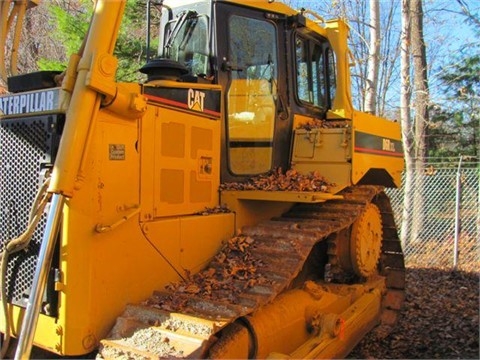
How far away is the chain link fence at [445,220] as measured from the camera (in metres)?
8.50

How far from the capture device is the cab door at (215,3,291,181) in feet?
13.8

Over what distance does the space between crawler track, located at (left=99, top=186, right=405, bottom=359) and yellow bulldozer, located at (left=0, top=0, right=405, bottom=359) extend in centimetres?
1

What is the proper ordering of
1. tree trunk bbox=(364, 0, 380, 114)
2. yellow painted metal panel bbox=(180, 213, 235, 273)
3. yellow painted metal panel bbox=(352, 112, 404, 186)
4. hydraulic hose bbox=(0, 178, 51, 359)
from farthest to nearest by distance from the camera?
1. tree trunk bbox=(364, 0, 380, 114)
2. yellow painted metal panel bbox=(352, 112, 404, 186)
3. yellow painted metal panel bbox=(180, 213, 235, 273)
4. hydraulic hose bbox=(0, 178, 51, 359)

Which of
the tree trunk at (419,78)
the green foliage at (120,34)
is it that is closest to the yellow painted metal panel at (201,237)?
the green foliage at (120,34)

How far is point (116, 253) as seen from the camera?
10.3ft

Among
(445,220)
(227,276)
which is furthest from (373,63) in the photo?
(227,276)

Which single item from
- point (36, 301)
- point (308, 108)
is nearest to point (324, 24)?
point (308, 108)

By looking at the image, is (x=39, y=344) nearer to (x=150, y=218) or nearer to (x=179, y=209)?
(x=150, y=218)

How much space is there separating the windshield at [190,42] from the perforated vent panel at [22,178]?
4.87 ft

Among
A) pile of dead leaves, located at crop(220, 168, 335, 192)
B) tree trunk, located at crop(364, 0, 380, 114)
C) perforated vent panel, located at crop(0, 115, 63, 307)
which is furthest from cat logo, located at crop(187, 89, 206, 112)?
tree trunk, located at crop(364, 0, 380, 114)

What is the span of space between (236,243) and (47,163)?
155 centimetres

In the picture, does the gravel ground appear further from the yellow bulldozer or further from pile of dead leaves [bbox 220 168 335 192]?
pile of dead leaves [bbox 220 168 335 192]

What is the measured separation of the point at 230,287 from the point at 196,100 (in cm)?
141

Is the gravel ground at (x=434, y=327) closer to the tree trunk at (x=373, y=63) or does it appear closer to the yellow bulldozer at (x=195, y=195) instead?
the yellow bulldozer at (x=195, y=195)
